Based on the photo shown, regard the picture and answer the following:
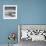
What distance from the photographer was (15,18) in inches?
131

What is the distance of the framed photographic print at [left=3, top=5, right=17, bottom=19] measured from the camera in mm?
3320

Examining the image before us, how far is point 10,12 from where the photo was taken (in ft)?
11.0

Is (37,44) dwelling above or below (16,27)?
below

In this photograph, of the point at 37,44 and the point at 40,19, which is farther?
the point at 40,19

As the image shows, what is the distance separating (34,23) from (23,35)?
0.41 m

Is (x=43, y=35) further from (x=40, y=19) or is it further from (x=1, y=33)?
(x=1, y=33)

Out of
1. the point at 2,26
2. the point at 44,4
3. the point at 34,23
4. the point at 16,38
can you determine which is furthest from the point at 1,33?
the point at 44,4

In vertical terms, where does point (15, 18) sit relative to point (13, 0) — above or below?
below

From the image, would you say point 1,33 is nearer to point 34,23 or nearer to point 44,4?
point 34,23

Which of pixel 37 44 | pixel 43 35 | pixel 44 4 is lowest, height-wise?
pixel 37 44

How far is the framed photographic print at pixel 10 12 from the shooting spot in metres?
3.32

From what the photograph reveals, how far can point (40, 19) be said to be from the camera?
11.0ft

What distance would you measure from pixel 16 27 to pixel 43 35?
2.26ft

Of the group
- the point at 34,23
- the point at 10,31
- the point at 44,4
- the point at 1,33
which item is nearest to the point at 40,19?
the point at 34,23
